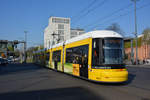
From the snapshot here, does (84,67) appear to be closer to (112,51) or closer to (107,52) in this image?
(107,52)

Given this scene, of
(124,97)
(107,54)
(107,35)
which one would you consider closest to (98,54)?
(107,54)

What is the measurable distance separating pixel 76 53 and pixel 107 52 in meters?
3.54

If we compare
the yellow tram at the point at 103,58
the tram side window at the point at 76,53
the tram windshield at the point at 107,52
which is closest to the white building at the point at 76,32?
the tram side window at the point at 76,53

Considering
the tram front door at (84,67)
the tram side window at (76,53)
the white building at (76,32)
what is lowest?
the tram front door at (84,67)

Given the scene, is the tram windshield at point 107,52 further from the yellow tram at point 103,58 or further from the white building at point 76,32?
the white building at point 76,32

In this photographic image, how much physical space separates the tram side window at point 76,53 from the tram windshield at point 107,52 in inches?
48.1

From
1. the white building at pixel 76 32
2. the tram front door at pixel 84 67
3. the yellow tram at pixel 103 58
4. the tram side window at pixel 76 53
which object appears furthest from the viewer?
the white building at pixel 76 32

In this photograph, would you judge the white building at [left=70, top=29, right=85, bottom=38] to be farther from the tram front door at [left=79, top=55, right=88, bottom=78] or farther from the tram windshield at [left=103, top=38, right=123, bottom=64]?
the tram windshield at [left=103, top=38, right=123, bottom=64]

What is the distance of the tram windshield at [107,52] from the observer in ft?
33.6

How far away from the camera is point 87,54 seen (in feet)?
37.5

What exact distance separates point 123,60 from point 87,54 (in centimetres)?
224

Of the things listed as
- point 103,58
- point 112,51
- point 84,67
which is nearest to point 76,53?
point 84,67

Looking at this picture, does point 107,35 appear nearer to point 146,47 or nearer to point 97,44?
point 97,44

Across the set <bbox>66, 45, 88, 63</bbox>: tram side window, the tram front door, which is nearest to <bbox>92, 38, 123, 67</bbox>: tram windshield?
the tram front door
